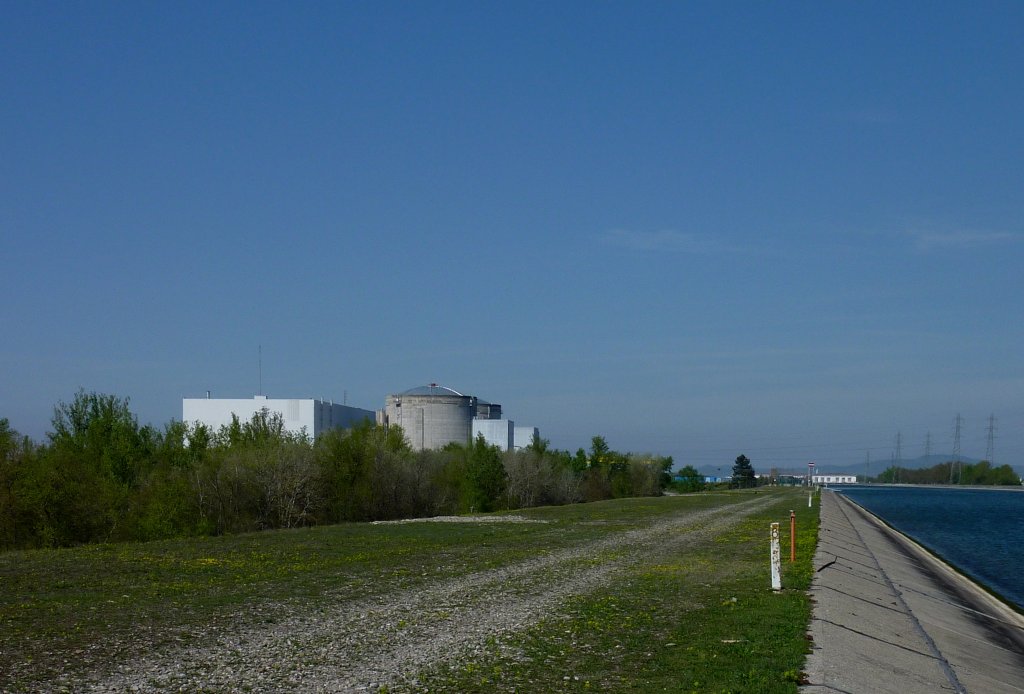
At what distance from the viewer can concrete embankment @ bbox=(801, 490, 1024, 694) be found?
13438 mm

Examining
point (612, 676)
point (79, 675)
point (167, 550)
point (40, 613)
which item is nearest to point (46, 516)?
point (167, 550)

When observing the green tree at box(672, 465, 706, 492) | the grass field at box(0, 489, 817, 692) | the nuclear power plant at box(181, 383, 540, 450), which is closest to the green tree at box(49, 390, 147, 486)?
the grass field at box(0, 489, 817, 692)

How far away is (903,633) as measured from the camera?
18125mm

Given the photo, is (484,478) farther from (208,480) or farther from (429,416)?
(429,416)

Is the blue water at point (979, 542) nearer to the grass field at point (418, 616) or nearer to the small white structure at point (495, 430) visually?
the grass field at point (418, 616)

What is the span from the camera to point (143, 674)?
11.7m

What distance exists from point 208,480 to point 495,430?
81.0 meters

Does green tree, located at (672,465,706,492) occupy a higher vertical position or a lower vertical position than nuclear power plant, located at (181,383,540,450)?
lower

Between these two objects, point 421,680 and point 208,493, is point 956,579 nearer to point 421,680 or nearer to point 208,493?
point 421,680

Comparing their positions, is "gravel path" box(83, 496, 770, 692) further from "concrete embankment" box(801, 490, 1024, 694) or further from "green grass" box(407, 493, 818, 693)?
"concrete embankment" box(801, 490, 1024, 694)

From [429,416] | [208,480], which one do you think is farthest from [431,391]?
[208,480]

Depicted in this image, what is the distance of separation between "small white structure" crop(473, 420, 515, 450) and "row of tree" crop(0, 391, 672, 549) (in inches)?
1607

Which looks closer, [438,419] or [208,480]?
[208,480]

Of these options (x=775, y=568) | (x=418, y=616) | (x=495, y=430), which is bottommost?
(x=495, y=430)
